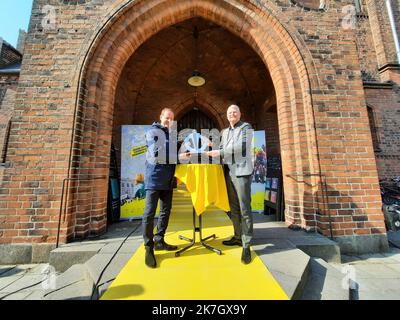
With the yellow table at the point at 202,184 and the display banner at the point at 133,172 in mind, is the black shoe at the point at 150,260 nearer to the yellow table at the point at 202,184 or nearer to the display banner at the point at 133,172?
the yellow table at the point at 202,184

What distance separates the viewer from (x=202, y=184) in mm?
2449

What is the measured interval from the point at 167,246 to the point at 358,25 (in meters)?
13.7

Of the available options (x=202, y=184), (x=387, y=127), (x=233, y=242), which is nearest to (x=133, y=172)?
(x=202, y=184)

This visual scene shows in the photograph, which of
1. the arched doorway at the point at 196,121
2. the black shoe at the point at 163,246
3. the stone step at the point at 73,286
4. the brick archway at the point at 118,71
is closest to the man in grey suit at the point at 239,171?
the black shoe at the point at 163,246

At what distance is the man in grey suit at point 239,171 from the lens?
2.23 m

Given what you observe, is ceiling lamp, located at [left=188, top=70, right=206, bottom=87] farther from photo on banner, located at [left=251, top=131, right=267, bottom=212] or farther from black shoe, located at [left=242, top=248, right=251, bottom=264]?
black shoe, located at [left=242, top=248, right=251, bottom=264]

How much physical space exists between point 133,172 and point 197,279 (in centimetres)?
320

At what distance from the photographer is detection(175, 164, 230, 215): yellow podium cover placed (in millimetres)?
2420

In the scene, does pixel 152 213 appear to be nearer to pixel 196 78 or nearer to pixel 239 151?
pixel 239 151

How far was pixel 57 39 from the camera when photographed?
3373mm

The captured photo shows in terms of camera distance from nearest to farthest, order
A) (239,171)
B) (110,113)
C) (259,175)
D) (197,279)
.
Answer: (197,279), (239,171), (110,113), (259,175)

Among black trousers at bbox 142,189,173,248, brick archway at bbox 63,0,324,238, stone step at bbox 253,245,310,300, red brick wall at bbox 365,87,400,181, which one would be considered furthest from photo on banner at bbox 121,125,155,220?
red brick wall at bbox 365,87,400,181
